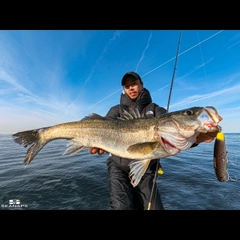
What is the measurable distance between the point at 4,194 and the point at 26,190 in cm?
77

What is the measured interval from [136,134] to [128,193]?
181 centimetres

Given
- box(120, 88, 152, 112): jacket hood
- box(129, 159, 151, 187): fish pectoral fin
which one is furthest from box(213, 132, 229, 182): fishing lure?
box(120, 88, 152, 112): jacket hood

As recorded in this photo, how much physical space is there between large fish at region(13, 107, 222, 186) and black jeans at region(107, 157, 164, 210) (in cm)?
55

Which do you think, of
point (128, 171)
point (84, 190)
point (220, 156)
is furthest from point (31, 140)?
point (220, 156)

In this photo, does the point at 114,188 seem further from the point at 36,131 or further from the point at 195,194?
the point at 195,194

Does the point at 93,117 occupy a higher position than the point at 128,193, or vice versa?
the point at 93,117

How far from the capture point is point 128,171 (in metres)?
5.09

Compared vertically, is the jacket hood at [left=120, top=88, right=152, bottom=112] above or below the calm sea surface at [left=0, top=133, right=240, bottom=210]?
above

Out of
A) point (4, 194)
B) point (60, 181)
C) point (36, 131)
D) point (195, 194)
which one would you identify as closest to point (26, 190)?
point (4, 194)

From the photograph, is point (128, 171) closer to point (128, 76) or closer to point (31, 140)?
point (31, 140)

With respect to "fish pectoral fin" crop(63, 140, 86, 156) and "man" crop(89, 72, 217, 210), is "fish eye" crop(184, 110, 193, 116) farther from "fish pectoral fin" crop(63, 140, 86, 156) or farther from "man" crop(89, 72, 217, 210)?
"fish pectoral fin" crop(63, 140, 86, 156)

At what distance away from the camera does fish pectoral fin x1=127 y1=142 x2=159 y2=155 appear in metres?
3.96

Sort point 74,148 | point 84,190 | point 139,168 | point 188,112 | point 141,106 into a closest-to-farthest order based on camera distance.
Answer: point 188,112
point 139,168
point 74,148
point 141,106
point 84,190
